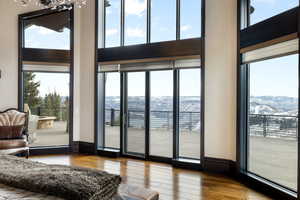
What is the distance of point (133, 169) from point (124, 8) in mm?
3572

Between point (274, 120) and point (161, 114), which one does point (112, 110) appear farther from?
point (274, 120)

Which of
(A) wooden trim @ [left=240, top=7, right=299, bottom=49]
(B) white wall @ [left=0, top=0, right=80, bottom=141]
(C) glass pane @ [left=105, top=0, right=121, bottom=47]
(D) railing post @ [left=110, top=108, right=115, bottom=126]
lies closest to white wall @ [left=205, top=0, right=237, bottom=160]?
(A) wooden trim @ [left=240, top=7, right=299, bottom=49]

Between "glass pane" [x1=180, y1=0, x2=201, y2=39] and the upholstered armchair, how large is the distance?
3.85 m

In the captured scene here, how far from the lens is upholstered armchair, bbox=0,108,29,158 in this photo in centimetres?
475

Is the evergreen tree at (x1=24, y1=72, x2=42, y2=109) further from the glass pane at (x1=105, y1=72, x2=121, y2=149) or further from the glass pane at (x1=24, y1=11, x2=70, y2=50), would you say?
the glass pane at (x1=105, y1=72, x2=121, y2=149)

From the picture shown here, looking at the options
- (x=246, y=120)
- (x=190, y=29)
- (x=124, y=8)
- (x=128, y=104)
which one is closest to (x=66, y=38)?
(x=124, y=8)

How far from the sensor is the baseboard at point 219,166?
4.22 metres

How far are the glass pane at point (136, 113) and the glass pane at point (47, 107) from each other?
5.18 ft

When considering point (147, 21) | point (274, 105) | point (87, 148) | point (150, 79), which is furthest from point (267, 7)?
point (87, 148)

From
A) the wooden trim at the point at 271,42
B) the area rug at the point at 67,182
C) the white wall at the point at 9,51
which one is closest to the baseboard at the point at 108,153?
the white wall at the point at 9,51

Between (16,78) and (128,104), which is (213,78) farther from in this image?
(16,78)

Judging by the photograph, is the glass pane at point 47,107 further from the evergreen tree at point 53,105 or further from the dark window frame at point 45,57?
the dark window frame at point 45,57

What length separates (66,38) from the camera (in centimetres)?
584

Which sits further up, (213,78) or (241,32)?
(241,32)
